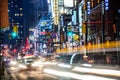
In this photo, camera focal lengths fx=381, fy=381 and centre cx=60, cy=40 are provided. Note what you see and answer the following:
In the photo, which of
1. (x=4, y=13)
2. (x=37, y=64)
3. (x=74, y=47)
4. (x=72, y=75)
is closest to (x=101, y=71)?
(x=72, y=75)

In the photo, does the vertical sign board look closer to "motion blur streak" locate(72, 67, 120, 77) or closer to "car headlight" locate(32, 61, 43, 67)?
"motion blur streak" locate(72, 67, 120, 77)

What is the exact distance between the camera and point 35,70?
31047mm

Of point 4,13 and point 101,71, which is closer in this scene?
point 101,71

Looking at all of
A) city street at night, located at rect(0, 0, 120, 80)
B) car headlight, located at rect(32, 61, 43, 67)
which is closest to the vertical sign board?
city street at night, located at rect(0, 0, 120, 80)

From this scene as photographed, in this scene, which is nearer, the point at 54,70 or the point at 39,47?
the point at 54,70

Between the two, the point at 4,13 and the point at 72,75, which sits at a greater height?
the point at 4,13

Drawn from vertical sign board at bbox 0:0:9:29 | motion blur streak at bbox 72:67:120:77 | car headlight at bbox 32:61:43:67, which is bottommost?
car headlight at bbox 32:61:43:67

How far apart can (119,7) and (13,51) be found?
231 ft

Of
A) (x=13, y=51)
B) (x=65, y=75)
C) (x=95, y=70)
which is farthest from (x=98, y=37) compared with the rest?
(x=13, y=51)

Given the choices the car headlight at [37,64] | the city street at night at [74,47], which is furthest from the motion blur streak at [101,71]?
the car headlight at [37,64]

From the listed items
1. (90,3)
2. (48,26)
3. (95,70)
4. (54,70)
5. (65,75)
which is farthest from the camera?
(48,26)

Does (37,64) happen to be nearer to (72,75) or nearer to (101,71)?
(72,75)

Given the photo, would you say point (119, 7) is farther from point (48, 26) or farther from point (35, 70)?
point (48, 26)

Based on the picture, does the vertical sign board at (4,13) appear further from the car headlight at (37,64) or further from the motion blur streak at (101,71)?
the car headlight at (37,64)
